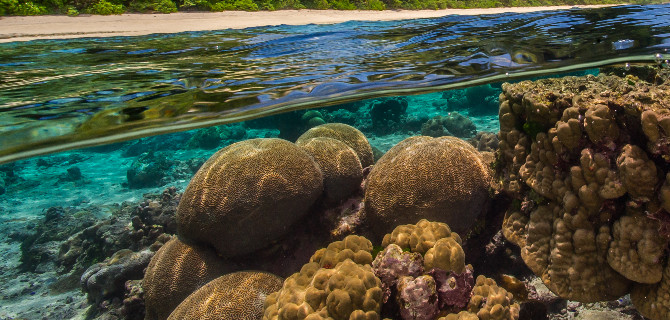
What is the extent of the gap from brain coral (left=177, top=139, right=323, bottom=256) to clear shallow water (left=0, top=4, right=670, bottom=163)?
7.29ft

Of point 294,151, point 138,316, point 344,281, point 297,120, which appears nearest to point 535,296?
point 344,281

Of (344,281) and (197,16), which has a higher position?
(197,16)

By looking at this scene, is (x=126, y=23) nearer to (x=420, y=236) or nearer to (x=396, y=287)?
(x=420, y=236)

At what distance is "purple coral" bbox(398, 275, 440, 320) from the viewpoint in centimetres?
310

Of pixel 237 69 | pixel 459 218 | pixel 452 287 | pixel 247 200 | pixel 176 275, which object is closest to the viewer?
pixel 452 287

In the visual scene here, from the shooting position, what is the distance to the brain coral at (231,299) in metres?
4.31

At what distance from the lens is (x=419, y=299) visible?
122 inches

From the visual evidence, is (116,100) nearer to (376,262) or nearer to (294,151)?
(294,151)

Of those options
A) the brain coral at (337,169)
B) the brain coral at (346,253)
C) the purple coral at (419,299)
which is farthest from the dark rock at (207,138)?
the purple coral at (419,299)

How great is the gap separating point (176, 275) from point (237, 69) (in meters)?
4.29

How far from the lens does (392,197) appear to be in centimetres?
478

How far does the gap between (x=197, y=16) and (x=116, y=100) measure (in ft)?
31.1

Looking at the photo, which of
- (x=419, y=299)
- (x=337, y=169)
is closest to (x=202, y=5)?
Answer: (x=337, y=169)

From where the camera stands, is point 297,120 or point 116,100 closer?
point 116,100
